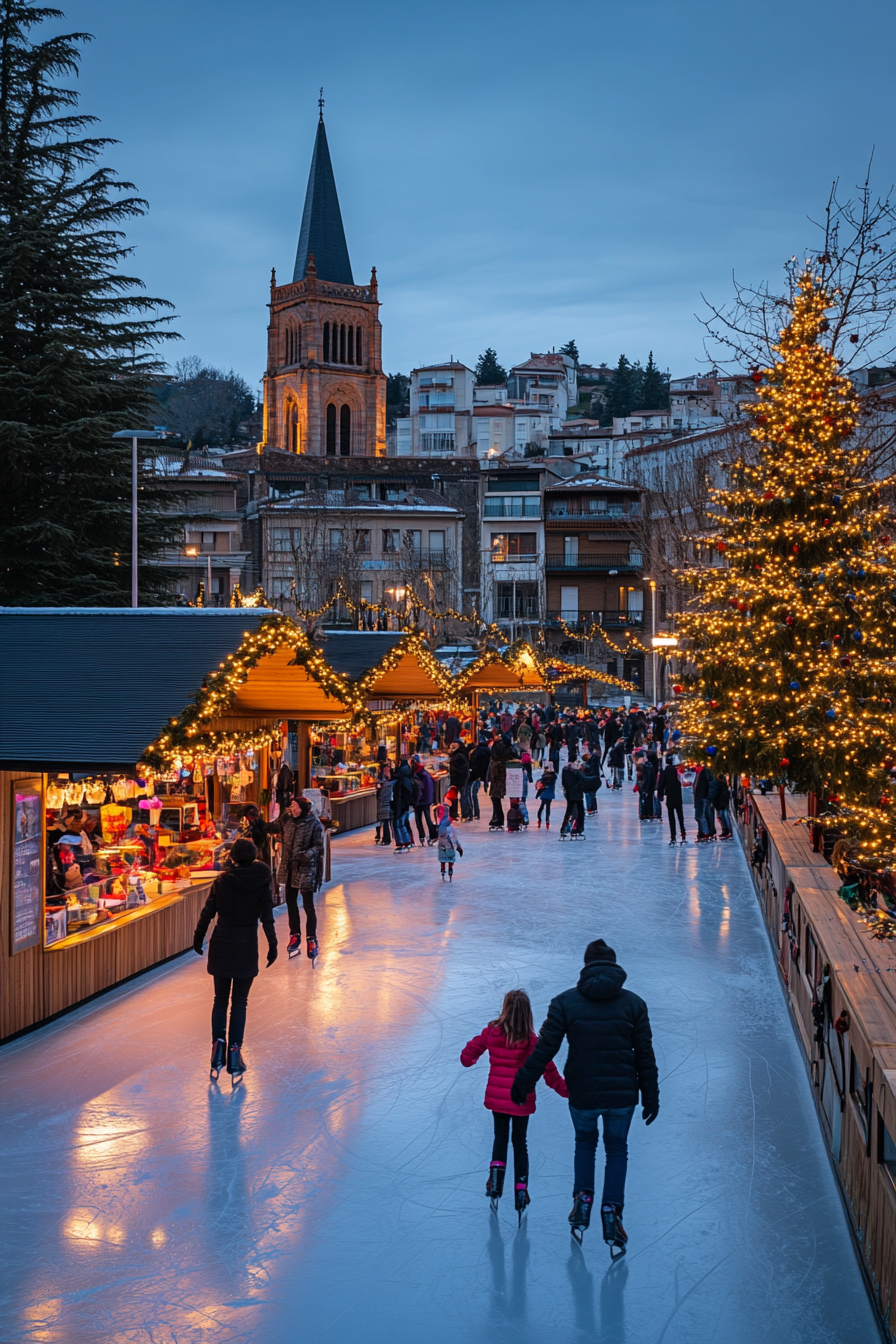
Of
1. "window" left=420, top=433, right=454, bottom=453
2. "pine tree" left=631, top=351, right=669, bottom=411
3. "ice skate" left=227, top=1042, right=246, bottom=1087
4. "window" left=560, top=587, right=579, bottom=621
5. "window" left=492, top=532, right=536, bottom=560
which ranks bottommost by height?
"ice skate" left=227, top=1042, right=246, bottom=1087

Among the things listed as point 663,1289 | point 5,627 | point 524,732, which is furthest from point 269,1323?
point 524,732

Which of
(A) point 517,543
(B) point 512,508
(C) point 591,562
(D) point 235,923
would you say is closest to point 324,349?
(B) point 512,508

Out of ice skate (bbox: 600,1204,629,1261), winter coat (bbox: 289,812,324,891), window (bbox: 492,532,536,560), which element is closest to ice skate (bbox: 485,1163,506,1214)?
ice skate (bbox: 600,1204,629,1261)

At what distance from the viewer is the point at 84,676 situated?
386 inches

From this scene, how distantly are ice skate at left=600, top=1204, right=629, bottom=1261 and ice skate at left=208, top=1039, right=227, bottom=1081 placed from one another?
3.22 metres

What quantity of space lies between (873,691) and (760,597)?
5.75 feet

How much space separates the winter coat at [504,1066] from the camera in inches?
218

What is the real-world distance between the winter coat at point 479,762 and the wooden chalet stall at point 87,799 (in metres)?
10.5

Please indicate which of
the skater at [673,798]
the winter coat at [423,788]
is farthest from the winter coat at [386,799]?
the skater at [673,798]

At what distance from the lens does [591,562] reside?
60406 mm

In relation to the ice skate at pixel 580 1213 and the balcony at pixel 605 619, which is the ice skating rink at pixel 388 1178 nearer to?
the ice skate at pixel 580 1213

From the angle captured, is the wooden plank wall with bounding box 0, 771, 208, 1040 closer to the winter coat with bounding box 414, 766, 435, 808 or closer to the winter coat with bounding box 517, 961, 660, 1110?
the winter coat with bounding box 517, 961, 660, 1110

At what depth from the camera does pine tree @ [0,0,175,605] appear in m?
22.0

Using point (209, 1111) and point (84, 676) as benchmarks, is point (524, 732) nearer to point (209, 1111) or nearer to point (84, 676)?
point (84, 676)
